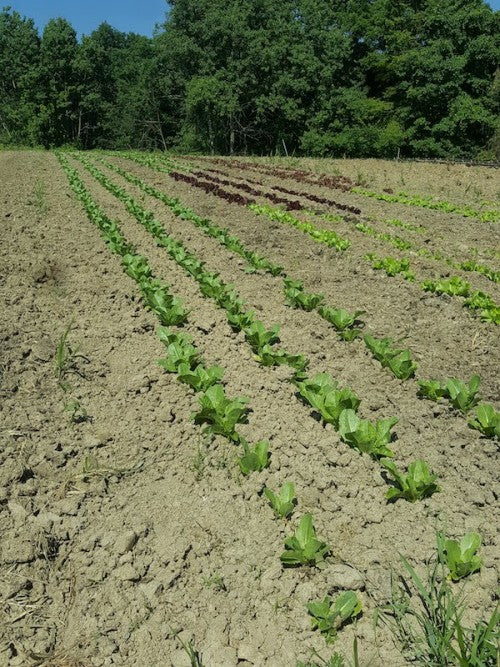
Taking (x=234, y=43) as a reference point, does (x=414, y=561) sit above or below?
below

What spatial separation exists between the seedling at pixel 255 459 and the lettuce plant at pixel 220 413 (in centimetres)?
30

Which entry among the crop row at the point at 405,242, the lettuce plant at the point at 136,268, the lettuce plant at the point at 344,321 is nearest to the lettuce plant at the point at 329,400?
the lettuce plant at the point at 344,321

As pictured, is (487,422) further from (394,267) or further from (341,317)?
(394,267)

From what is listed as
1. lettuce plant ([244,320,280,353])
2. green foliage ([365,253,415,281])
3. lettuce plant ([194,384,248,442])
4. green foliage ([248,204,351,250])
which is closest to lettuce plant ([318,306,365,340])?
lettuce plant ([244,320,280,353])

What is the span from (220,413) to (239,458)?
423mm

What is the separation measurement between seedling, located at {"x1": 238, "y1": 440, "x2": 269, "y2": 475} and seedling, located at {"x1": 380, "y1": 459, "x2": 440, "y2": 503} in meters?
0.81

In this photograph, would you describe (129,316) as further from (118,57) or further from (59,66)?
(118,57)

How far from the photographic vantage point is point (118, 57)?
72688 mm

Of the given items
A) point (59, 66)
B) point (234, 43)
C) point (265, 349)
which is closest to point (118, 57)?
point (59, 66)

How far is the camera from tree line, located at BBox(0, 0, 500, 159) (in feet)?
133

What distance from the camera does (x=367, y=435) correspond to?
337 cm

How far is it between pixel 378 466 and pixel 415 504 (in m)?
0.40

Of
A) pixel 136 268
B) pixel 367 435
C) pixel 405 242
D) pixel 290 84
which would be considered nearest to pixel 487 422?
pixel 367 435

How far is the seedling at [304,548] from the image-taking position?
258cm
